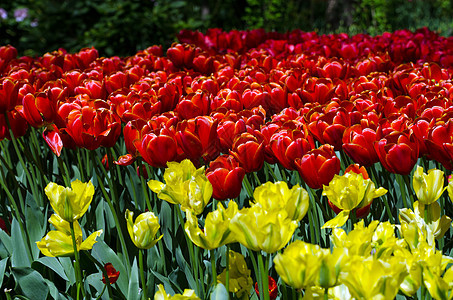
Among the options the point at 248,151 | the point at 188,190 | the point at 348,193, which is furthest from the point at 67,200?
the point at 348,193

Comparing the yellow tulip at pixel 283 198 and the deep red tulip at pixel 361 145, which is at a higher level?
the yellow tulip at pixel 283 198

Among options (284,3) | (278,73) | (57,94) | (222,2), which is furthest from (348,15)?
(57,94)

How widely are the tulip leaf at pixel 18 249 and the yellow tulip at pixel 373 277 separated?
1.20 meters

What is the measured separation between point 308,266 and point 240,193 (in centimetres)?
96

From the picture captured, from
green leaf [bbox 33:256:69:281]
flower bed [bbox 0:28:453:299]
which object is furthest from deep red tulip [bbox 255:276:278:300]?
green leaf [bbox 33:256:69:281]

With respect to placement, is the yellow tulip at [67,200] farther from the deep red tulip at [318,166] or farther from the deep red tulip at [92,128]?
the deep red tulip at [318,166]

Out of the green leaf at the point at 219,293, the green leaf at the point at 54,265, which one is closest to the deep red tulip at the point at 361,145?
the green leaf at the point at 219,293

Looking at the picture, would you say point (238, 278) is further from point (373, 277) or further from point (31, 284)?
point (31, 284)

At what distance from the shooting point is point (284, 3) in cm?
948

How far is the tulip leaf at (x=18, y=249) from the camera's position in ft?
5.32

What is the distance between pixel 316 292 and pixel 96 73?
1.88 meters

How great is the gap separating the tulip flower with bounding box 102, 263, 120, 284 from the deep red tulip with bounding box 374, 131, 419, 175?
0.80 metres

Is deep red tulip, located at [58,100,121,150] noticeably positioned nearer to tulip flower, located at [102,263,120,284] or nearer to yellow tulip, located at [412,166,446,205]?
tulip flower, located at [102,263,120,284]

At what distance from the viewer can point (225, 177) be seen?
1.28 m
